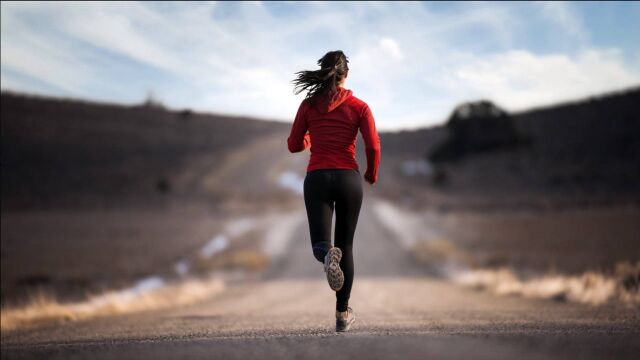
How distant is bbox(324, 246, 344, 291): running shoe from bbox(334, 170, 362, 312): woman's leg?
0.81 ft

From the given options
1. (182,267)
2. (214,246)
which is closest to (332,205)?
(182,267)

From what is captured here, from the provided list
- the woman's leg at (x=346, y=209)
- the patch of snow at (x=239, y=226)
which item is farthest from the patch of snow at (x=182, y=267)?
the woman's leg at (x=346, y=209)

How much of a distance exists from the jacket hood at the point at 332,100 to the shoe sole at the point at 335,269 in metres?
1.06

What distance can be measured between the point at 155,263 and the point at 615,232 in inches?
879

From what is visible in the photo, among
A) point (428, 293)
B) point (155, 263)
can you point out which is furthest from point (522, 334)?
point (155, 263)

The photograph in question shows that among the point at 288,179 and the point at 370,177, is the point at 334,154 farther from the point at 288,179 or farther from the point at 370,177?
the point at 288,179

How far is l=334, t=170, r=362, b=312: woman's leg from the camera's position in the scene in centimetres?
438

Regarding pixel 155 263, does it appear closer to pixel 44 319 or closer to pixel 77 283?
pixel 77 283

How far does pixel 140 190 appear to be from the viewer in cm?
4519

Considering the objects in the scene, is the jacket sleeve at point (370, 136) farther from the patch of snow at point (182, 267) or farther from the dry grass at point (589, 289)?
the patch of snow at point (182, 267)

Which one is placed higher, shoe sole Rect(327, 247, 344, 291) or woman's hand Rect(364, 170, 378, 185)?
woman's hand Rect(364, 170, 378, 185)

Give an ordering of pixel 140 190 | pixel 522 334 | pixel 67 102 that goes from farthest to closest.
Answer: pixel 140 190, pixel 67 102, pixel 522 334

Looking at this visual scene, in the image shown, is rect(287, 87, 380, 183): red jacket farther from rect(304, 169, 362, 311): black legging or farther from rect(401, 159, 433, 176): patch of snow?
rect(401, 159, 433, 176): patch of snow

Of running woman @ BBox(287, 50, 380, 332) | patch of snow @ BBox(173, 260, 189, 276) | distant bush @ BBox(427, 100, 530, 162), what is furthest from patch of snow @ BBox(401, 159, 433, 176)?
running woman @ BBox(287, 50, 380, 332)
